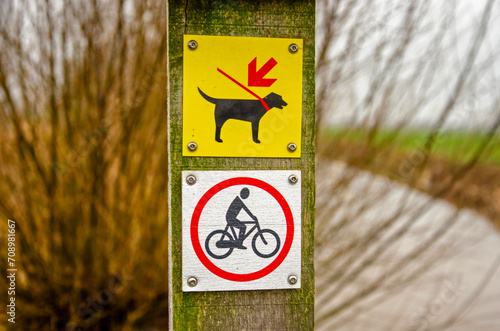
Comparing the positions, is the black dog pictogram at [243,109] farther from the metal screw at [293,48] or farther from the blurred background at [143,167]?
the blurred background at [143,167]

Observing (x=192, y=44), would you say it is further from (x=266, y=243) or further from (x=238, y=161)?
(x=266, y=243)

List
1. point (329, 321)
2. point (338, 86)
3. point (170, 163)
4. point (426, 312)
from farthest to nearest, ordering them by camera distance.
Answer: point (426, 312), point (329, 321), point (338, 86), point (170, 163)

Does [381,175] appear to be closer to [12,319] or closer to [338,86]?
[338,86]

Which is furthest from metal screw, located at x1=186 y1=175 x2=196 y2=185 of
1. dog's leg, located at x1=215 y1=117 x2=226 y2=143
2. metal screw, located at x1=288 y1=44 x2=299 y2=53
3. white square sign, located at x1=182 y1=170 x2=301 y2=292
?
metal screw, located at x1=288 y1=44 x2=299 y2=53

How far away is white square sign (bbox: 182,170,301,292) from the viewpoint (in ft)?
3.77

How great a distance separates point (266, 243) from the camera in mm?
1167

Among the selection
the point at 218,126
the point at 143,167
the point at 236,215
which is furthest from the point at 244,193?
the point at 143,167

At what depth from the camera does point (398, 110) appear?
9.94 feet

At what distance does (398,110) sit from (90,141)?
1.94m

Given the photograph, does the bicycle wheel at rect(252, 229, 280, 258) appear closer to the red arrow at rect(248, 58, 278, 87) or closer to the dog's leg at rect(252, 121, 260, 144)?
the dog's leg at rect(252, 121, 260, 144)

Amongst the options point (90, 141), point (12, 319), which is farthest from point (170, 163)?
point (12, 319)

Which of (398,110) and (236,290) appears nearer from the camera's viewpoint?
(236,290)

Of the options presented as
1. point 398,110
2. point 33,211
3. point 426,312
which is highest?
point 398,110

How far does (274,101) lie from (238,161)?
6.8 inches
